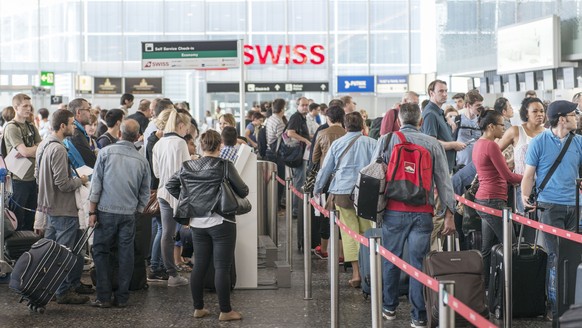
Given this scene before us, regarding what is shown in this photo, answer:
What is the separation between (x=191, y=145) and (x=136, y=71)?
23749 millimetres

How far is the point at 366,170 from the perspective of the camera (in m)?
6.66

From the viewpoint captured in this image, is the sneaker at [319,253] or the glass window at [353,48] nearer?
the sneaker at [319,253]

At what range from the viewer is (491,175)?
7.62 meters

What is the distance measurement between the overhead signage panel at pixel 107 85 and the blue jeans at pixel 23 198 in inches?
818

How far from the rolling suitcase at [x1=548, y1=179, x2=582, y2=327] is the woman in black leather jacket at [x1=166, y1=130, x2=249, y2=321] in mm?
2355

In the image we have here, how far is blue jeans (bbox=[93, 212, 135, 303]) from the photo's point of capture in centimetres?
776

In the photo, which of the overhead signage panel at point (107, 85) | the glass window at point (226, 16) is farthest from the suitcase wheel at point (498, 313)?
the glass window at point (226, 16)

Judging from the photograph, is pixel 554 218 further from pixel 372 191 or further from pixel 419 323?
pixel 372 191

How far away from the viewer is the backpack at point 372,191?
261 inches

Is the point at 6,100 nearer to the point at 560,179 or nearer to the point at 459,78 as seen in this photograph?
the point at 459,78

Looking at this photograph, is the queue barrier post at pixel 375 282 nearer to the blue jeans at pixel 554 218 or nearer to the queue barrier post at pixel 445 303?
the queue barrier post at pixel 445 303

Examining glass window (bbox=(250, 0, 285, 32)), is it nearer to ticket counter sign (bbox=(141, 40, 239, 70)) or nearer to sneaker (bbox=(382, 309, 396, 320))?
ticket counter sign (bbox=(141, 40, 239, 70))

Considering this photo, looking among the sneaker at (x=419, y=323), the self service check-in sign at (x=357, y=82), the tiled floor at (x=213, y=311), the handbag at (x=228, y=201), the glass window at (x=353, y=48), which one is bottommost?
the tiled floor at (x=213, y=311)

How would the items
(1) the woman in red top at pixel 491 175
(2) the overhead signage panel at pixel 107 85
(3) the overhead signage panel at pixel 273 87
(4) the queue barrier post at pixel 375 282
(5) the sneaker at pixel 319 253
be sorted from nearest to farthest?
(4) the queue barrier post at pixel 375 282 → (1) the woman in red top at pixel 491 175 → (5) the sneaker at pixel 319 253 → (3) the overhead signage panel at pixel 273 87 → (2) the overhead signage panel at pixel 107 85
